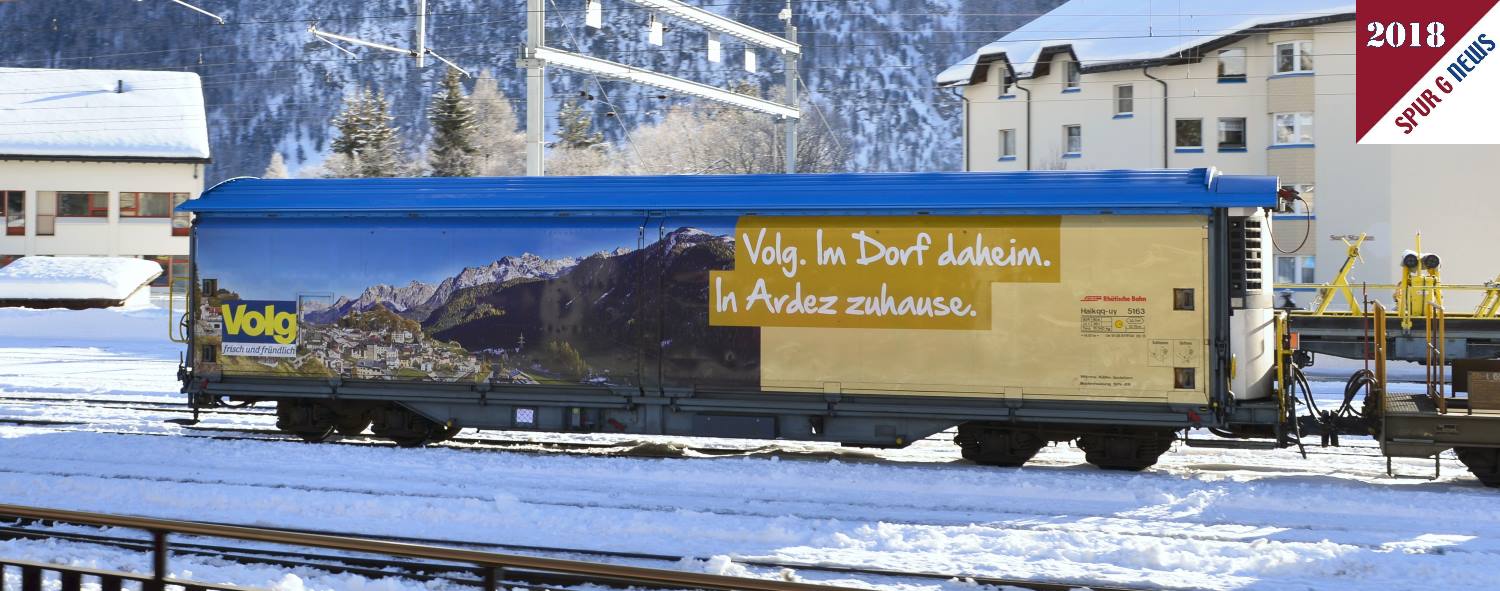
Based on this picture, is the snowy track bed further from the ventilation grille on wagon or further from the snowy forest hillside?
the snowy forest hillside

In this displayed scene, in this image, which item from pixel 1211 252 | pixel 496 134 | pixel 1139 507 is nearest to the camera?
pixel 1139 507

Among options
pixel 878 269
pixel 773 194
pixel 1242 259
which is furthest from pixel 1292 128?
pixel 773 194

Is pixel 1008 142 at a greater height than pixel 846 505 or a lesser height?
greater

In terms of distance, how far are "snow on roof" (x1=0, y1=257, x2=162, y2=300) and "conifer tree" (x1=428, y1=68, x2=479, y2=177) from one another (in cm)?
1464

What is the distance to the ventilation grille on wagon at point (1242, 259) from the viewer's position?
12906mm

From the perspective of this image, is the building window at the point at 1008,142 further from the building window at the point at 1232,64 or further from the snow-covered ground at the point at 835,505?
the snow-covered ground at the point at 835,505

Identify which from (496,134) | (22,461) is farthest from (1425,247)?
(496,134)

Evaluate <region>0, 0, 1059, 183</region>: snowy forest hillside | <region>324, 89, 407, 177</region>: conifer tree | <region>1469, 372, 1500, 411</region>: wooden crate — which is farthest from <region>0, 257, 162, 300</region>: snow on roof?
<region>0, 0, 1059, 183</region>: snowy forest hillside

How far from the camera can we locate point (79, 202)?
55.8m

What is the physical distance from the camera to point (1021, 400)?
13320 mm

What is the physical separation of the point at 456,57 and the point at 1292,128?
139423mm

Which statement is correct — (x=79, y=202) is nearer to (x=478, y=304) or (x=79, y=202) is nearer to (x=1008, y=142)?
(x=1008, y=142)

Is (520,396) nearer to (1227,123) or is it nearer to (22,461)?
(22,461)

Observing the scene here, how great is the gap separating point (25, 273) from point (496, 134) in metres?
45.3
